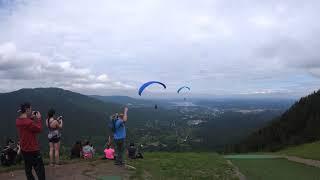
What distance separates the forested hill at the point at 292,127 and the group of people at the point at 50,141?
3455 inches

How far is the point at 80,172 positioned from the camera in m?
18.7

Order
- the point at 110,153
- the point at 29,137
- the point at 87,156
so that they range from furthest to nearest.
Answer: the point at 87,156, the point at 110,153, the point at 29,137

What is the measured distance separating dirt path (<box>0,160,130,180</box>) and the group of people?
25.4 inches

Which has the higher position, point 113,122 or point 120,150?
point 113,122

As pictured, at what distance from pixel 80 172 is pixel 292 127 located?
114 meters

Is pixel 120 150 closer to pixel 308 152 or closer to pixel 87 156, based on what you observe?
pixel 87 156

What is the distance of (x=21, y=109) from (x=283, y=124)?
123 m

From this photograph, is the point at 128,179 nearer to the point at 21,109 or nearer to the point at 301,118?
the point at 21,109

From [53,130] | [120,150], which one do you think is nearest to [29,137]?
[53,130]

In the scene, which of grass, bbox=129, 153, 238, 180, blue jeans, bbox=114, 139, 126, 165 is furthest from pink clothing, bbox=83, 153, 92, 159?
blue jeans, bbox=114, 139, 126, 165

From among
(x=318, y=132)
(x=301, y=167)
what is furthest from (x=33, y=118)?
(x=318, y=132)

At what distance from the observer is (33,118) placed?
14.7 m

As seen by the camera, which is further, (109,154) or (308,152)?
(308,152)

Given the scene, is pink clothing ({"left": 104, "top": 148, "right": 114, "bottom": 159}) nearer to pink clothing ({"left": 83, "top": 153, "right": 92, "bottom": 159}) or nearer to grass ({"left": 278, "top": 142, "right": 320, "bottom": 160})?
pink clothing ({"left": 83, "top": 153, "right": 92, "bottom": 159})
